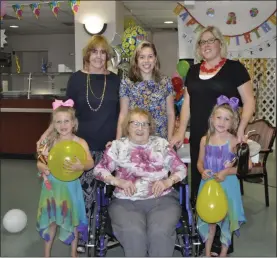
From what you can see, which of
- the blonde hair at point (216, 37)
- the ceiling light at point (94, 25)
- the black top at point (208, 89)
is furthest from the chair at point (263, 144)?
the ceiling light at point (94, 25)

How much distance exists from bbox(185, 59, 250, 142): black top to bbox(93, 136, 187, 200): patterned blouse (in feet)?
0.96

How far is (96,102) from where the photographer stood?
2514mm

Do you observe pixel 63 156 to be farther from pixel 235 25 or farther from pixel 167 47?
pixel 167 47

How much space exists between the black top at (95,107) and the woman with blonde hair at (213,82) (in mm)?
426

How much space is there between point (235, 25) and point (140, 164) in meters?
5.15

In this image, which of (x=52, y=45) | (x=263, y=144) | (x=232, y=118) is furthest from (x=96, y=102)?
(x=52, y=45)

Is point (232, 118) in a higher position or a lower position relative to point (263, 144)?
higher

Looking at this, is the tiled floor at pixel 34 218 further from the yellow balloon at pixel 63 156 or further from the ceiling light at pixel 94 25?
the ceiling light at pixel 94 25

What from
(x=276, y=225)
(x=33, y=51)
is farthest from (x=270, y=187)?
(x=33, y=51)

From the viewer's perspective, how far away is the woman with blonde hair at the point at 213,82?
94.4 inches

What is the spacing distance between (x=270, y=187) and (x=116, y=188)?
3047 mm

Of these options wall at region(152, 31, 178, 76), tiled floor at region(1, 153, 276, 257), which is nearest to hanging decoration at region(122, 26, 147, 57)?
tiled floor at region(1, 153, 276, 257)

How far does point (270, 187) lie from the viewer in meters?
4.86

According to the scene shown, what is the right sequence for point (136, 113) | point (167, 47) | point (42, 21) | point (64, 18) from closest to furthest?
point (136, 113) → point (64, 18) → point (42, 21) → point (167, 47)
